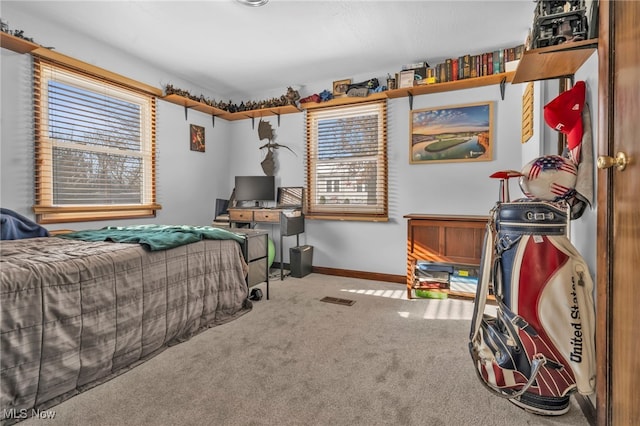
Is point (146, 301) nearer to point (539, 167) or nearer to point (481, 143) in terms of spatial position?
point (539, 167)

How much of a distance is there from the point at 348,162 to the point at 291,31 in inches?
63.4

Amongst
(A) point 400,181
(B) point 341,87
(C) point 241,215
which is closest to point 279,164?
(C) point 241,215

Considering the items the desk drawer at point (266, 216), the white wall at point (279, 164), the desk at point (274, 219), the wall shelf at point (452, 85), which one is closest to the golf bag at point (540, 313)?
the white wall at point (279, 164)

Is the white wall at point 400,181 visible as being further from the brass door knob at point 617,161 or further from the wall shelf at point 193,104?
the brass door knob at point 617,161

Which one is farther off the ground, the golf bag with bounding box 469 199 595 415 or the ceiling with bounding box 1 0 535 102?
the ceiling with bounding box 1 0 535 102

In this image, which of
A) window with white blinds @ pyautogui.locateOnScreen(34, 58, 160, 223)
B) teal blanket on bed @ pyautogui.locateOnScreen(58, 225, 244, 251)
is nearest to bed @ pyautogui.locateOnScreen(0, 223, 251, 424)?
teal blanket on bed @ pyautogui.locateOnScreen(58, 225, 244, 251)

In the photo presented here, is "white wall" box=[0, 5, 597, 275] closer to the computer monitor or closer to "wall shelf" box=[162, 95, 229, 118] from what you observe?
"wall shelf" box=[162, 95, 229, 118]

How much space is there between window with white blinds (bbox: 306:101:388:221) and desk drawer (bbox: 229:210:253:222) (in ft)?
2.45

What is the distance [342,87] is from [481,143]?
5.59 ft

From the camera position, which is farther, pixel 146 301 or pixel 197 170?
pixel 197 170

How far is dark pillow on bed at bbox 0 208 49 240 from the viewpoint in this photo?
219cm

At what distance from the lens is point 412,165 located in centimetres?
372

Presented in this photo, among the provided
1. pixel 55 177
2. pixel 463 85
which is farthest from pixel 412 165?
pixel 55 177

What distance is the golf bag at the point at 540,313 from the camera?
140cm
